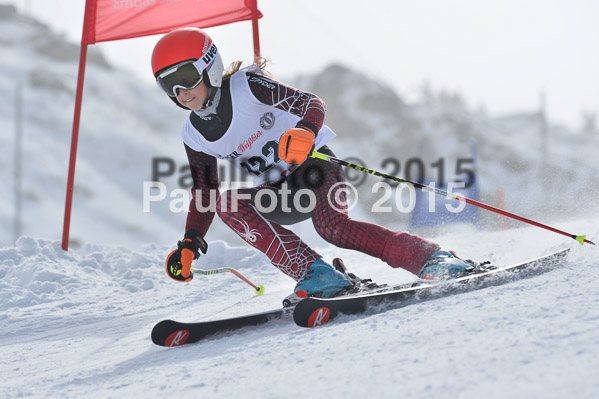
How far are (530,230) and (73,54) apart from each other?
54375 mm

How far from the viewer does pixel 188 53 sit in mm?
2357

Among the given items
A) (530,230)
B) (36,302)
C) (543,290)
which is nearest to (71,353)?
(36,302)

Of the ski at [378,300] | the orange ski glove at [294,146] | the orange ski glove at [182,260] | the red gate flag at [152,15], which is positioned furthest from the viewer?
the red gate flag at [152,15]

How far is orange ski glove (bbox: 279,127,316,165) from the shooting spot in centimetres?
224

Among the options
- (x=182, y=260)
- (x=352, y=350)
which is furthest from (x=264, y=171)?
(x=352, y=350)

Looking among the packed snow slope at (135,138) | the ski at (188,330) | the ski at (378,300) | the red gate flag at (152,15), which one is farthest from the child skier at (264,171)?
the packed snow slope at (135,138)

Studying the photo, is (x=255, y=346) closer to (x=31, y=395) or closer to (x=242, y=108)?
(x=31, y=395)

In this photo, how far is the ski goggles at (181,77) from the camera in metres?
2.35

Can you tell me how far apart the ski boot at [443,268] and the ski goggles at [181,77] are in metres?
1.24

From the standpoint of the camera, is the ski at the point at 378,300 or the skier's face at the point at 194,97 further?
the skier's face at the point at 194,97

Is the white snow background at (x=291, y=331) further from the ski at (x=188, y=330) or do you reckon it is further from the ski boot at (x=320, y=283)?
the ski boot at (x=320, y=283)

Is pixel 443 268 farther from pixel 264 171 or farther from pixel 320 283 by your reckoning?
pixel 264 171

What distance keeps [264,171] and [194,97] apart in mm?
489

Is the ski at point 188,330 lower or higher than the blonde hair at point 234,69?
lower
